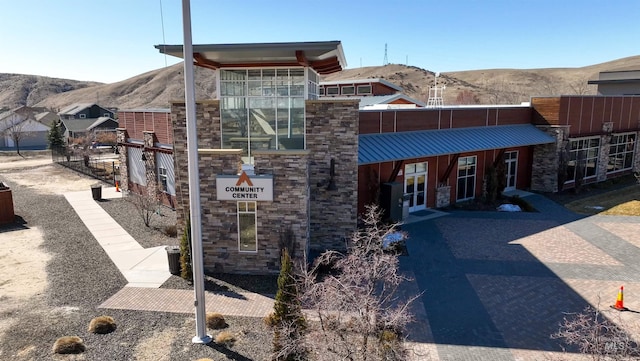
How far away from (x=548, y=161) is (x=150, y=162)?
24.0m

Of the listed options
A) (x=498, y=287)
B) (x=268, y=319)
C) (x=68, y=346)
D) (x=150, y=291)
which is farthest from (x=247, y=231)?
(x=498, y=287)

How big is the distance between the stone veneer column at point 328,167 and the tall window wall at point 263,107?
0.54 metres

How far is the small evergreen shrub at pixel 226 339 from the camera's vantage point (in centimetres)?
1010

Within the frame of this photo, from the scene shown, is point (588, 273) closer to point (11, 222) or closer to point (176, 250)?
point (176, 250)

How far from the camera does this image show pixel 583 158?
28453mm

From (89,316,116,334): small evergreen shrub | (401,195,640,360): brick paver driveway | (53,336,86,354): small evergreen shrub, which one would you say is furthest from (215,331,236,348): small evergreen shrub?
(401,195,640,360): brick paver driveway

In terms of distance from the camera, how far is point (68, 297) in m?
12.5

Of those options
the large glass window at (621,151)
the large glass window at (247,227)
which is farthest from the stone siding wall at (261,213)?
the large glass window at (621,151)

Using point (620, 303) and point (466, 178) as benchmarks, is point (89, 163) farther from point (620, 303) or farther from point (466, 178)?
point (620, 303)

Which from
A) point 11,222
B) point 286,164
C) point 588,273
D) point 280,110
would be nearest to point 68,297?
point 286,164

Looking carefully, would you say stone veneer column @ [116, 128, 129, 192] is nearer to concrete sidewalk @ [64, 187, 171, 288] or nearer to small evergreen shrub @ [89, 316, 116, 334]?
concrete sidewalk @ [64, 187, 171, 288]

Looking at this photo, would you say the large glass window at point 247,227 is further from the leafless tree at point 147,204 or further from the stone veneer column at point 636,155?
the stone veneer column at point 636,155

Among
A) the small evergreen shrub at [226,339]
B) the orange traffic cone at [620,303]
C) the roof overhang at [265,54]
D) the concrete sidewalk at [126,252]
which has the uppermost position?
the roof overhang at [265,54]

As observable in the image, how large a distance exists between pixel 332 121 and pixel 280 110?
6.37 feet
